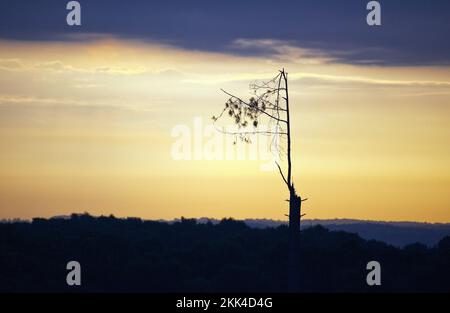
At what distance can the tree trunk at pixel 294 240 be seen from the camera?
42.2 meters

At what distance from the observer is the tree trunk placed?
42.2 meters

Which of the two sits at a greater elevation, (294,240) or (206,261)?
(294,240)

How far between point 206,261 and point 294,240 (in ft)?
28.8

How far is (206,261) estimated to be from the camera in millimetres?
50750

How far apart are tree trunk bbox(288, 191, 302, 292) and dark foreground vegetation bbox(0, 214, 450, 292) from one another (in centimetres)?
428

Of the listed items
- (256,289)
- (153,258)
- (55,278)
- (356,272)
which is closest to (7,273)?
(55,278)

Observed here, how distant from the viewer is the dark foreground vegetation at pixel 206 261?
47.8 m

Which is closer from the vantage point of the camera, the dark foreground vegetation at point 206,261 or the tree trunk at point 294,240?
the tree trunk at point 294,240

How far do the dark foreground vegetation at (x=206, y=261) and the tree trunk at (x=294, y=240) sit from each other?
4277 mm

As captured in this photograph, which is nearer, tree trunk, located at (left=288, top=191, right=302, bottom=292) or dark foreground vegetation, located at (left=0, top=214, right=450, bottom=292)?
tree trunk, located at (left=288, top=191, right=302, bottom=292)

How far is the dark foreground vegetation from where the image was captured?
4775cm

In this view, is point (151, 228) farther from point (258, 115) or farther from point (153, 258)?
point (258, 115)

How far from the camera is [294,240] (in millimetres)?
42719

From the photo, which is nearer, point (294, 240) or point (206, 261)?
point (294, 240)
